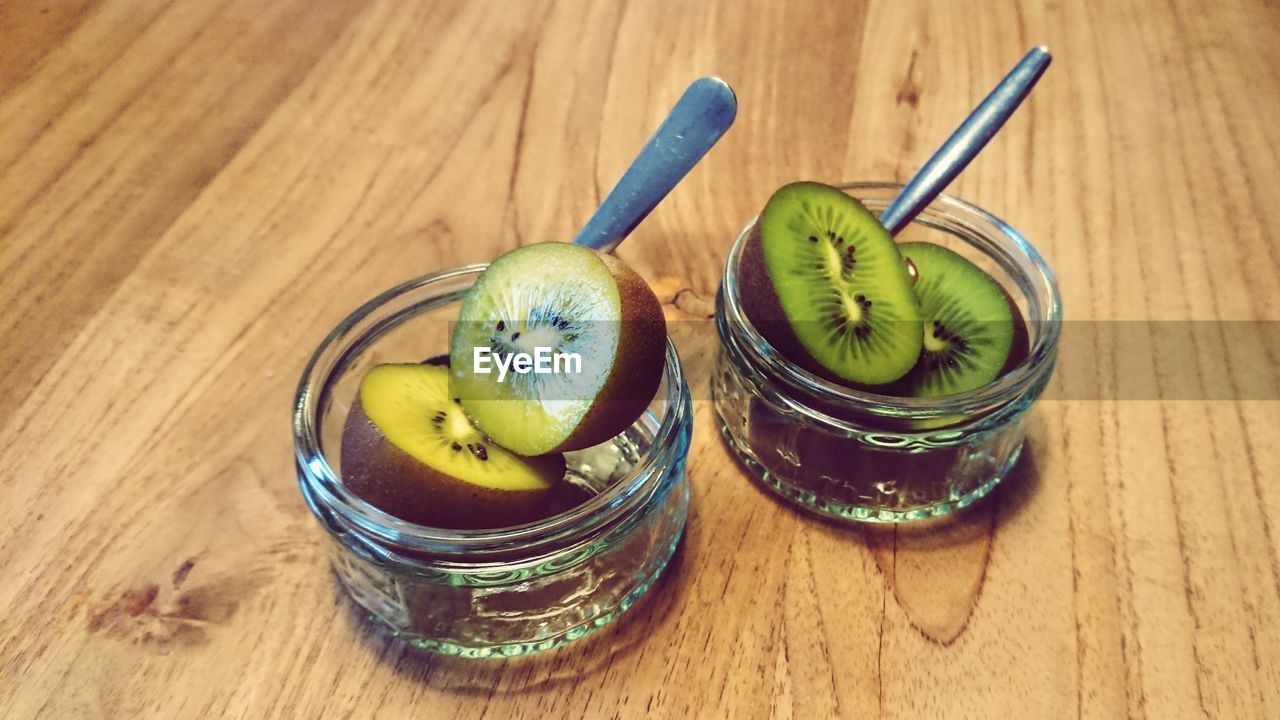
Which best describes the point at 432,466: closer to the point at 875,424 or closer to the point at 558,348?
the point at 558,348

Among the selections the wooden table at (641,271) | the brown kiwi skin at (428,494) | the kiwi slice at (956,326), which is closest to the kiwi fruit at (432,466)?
the brown kiwi skin at (428,494)

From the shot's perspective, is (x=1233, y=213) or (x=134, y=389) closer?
(x=134, y=389)

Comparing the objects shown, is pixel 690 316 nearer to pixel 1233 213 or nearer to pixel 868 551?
pixel 868 551

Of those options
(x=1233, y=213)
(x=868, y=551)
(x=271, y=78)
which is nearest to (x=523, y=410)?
(x=868, y=551)

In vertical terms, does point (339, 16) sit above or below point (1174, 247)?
above

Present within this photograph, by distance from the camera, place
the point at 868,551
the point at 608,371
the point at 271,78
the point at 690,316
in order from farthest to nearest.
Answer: the point at 271,78, the point at 690,316, the point at 868,551, the point at 608,371

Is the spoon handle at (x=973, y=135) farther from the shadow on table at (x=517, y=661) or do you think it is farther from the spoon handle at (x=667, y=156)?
the shadow on table at (x=517, y=661)

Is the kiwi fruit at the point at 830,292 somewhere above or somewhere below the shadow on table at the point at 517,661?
above
